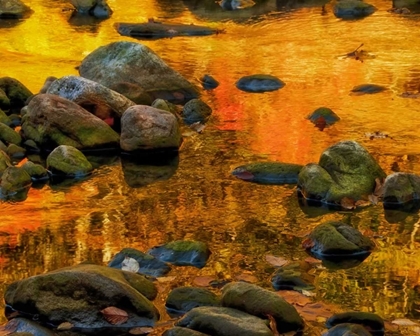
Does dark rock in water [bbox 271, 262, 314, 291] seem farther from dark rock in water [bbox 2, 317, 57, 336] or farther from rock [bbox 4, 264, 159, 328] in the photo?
dark rock in water [bbox 2, 317, 57, 336]

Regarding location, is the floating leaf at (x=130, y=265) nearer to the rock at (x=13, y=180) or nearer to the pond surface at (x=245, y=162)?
the pond surface at (x=245, y=162)

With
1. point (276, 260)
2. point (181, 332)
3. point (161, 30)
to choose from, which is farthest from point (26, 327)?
point (161, 30)

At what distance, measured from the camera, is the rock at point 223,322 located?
254 inches

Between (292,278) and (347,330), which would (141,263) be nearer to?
(292,278)

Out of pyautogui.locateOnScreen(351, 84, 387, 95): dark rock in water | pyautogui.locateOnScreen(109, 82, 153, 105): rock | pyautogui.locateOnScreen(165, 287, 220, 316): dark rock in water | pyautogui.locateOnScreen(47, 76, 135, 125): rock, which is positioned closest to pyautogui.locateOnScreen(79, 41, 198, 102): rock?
pyautogui.locateOnScreen(109, 82, 153, 105): rock

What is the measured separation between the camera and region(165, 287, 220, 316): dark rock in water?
704 cm

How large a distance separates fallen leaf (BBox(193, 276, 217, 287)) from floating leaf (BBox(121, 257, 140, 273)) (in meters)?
0.42

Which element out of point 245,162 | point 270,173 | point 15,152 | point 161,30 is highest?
point 270,173

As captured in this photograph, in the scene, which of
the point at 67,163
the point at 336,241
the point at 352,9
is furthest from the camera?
the point at 352,9

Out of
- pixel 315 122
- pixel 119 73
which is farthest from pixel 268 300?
pixel 119 73

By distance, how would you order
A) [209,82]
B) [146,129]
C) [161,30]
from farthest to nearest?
[161,30] < [209,82] < [146,129]

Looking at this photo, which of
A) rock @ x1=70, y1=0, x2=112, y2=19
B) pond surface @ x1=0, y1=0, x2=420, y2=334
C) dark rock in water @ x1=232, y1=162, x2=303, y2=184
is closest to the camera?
pond surface @ x1=0, y1=0, x2=420, y2=334

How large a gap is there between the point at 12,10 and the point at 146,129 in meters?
10.1

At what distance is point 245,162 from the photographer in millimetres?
10562
